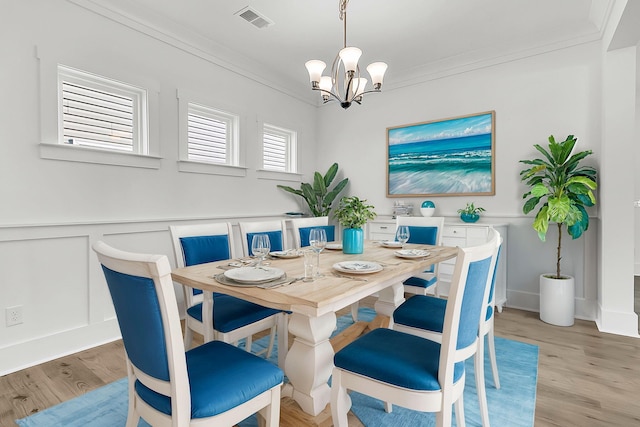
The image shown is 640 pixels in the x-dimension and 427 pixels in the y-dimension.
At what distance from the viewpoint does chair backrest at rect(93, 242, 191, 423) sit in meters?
0.97

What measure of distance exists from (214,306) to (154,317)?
101cm

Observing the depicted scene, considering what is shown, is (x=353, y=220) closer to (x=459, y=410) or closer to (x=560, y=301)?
(x=459, y=410)

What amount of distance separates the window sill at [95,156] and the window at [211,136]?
0.49 metres

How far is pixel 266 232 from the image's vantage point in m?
2.62

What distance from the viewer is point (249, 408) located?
117 cm

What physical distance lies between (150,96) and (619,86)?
13.7ft

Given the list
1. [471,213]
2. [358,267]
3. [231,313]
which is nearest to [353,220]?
[358,267]

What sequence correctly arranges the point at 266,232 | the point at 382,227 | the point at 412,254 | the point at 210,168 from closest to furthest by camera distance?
the point at 412,254
the point at 266,232
the point at 210,168
the point at 382,227

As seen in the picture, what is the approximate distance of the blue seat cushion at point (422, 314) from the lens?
1.76 m

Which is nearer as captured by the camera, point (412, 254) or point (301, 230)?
point (412, 254)

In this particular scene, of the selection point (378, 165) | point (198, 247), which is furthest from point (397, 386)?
point (378, 165)

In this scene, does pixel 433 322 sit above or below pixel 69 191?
below

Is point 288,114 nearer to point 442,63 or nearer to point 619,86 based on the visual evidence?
point 442,63

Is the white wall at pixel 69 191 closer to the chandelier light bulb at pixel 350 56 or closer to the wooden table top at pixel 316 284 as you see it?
the wooden table top at pixel 316 284
